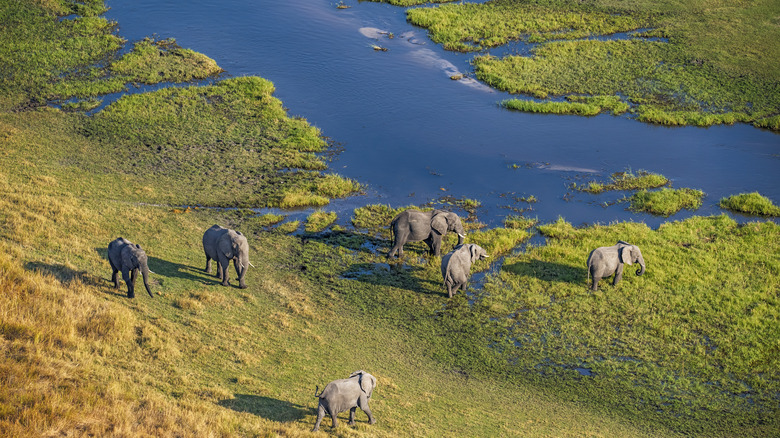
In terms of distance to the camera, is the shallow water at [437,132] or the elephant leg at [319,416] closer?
the elephant leg at [319,416]

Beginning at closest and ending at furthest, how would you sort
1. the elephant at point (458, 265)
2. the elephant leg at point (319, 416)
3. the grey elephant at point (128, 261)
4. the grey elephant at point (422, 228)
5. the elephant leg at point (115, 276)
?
the elephant leg at point (319, 416) → the grey elephant at point (128, 261) → the elephant leg at point (115, 276) → the elephant at point (458, 265) → the grey elephant at point (422, 228)

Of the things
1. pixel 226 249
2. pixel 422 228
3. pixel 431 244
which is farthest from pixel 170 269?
pixel 431 244

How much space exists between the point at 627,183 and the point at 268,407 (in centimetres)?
2344

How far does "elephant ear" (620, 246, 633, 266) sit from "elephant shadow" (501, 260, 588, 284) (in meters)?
1.47

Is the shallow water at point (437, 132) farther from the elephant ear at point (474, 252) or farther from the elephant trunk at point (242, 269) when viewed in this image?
the elephant trunk at point (242, 269)

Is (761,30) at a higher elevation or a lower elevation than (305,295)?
higher

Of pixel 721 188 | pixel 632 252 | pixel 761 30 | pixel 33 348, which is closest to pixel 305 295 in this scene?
pixel 33 348

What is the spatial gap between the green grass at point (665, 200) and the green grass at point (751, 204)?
127 centimetres

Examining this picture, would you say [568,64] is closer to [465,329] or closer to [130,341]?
[465,329]

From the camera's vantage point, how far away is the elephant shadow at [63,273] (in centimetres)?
2061

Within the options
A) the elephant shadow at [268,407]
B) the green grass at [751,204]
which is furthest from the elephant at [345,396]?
the green grass at [751,204]

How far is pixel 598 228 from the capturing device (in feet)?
98.2

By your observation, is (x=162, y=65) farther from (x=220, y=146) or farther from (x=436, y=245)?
(x=436, y=245)

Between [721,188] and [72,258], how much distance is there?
1143 inches
